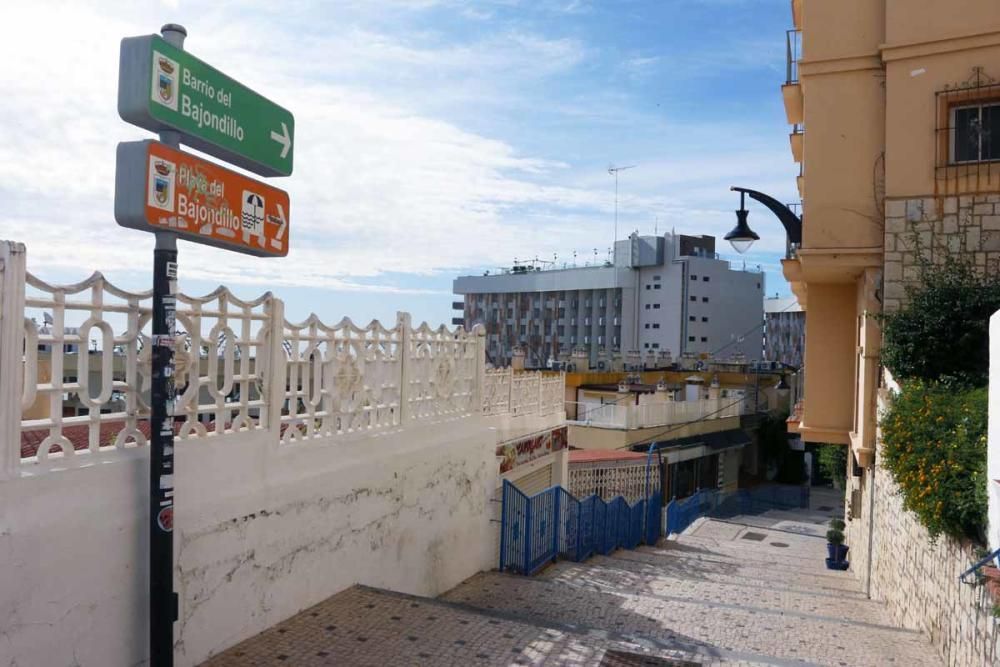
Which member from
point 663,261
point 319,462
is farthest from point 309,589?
point 663,261

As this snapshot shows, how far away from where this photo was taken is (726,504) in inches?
1107

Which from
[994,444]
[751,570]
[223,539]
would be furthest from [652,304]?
[223,539]

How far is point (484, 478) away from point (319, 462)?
11.6ft

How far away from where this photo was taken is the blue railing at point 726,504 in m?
21.5

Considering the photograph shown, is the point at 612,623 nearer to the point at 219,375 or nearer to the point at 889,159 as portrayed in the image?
the point at 219,375

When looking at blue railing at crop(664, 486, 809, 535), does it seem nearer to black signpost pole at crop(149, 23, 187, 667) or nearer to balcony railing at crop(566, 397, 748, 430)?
balcony railing at crop(566, 397, 748, 430)

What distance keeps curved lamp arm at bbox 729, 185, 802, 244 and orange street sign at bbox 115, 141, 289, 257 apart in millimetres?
9901

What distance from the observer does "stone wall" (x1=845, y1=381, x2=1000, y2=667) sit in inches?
235

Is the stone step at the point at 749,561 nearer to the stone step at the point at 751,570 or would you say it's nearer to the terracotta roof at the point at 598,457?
the stone step at the point at 751,570

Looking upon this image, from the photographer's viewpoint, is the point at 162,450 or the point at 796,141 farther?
the point at 796,141

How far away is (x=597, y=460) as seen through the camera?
20156mm

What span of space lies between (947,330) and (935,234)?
185 centimetres

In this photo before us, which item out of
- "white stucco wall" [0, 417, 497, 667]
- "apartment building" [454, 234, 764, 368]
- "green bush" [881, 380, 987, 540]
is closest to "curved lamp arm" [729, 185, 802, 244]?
"green bush" [881, 380, 987, 540]

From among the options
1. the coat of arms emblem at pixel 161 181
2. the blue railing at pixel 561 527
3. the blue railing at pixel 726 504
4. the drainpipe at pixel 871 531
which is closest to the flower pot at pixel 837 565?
the drainpipe at pixel 871 531
